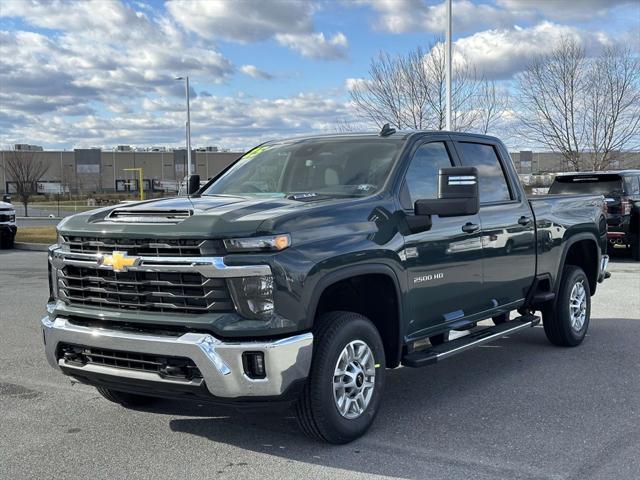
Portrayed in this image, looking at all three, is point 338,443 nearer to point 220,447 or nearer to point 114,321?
point 220,447

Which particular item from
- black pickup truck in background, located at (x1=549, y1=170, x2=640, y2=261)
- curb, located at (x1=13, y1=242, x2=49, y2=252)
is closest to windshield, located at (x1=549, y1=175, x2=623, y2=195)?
black pickup truck in background, located at (x1=549, y1=170, x2=640, y2=261)

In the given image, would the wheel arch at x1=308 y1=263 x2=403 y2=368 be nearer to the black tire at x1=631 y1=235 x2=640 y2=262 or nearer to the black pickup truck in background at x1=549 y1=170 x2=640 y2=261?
the black pickup truck in background at x1=549 y1=170 x2=640 y2=261

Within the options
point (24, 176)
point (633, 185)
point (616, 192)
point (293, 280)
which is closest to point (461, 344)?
point (293, 280)

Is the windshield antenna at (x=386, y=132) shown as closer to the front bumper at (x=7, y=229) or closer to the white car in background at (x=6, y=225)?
the white car in background at (x=6, y=225)

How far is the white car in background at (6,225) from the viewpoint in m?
19.5

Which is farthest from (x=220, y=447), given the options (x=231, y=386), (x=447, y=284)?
(x=447, y=284)

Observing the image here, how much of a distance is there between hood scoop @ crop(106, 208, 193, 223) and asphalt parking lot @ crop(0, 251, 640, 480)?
1407 millimetres

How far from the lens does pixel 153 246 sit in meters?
4.07

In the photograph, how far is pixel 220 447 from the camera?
4.41m

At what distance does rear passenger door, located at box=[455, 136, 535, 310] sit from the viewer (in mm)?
5797

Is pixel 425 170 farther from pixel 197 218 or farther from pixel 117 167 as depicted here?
pixel 117 167

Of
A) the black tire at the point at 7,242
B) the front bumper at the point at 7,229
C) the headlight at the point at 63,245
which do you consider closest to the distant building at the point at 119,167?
the black tire at the point at 7,242

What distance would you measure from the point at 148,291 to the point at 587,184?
12524 mm

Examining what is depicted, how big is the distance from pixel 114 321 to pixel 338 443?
5.11 ft
